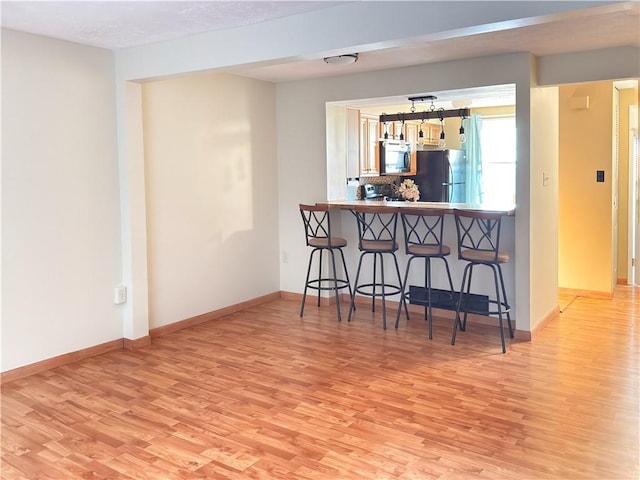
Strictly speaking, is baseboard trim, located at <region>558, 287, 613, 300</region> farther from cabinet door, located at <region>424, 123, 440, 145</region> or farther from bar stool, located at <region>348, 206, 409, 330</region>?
cabinet door, located at <region>424, 123, 440, 145</region>

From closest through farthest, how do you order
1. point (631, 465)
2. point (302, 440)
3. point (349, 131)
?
point (631, 465) → point (302, 440) → point (349, 131)

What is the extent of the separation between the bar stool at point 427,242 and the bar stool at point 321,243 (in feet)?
2.05

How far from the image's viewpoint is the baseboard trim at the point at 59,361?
12.3 ft

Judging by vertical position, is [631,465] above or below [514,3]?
below

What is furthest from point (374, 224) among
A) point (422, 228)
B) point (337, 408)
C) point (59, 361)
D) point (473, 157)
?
point (473, 157)

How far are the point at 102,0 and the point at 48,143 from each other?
1313mm

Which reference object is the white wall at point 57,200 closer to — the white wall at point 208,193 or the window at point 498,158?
the white wall at point 208,193

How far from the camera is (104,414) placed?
10.7ft

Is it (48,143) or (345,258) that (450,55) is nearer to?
(345,258)

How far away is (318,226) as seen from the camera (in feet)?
19.0

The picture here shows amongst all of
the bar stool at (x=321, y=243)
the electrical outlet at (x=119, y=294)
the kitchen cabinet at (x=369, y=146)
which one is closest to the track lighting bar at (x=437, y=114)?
the kitchen cabinet at (x=369, y=146)

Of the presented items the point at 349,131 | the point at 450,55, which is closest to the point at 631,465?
the point at 450,55

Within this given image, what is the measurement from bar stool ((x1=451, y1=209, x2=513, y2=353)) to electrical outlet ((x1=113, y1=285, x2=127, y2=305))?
259 cm

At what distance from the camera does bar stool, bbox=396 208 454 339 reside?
4.68 m
